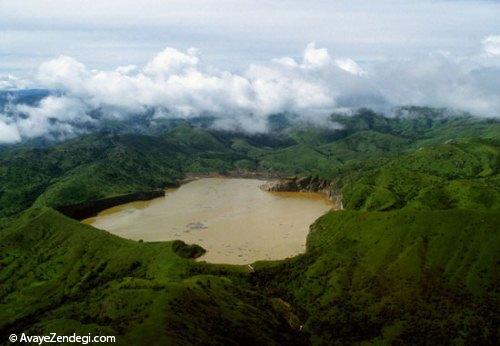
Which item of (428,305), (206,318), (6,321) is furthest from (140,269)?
(428,305)

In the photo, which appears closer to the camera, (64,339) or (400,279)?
(64,339)

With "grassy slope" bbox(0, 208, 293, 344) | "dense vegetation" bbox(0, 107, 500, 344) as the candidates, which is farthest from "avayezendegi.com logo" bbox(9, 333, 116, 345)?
"dense vegetation" bbox(0, 107, 500, 344)

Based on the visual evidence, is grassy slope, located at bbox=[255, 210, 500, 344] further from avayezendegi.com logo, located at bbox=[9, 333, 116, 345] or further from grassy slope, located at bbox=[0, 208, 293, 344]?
avayezendegi.com logo, located at bbox=[9, 333, 116, 345]

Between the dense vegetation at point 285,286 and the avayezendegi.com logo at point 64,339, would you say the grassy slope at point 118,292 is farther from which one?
the avayezendegi.com logo at point 64,339

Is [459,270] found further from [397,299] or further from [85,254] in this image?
[85,254]

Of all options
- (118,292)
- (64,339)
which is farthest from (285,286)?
(64,339)

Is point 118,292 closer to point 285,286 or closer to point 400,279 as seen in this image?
point 285,286
